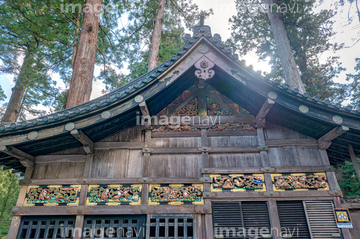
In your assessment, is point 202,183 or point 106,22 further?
point 106,22

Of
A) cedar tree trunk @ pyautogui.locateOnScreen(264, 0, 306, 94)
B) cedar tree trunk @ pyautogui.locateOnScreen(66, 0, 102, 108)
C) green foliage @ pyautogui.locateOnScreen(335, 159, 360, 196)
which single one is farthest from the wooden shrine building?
green foliage @ pyautogui.locateOnScreen(335, 159, 360, 196)

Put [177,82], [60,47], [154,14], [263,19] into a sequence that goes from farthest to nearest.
Result: [263,19] < [154,14] < [60,47] < [177,82]

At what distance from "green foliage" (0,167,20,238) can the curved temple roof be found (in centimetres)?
1231

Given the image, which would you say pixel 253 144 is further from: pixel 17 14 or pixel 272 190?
pixel 17 14

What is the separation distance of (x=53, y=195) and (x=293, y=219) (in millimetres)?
5921

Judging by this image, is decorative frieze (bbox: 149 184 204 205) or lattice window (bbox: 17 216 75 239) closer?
lattice window (bbox: 17 216 75 239)

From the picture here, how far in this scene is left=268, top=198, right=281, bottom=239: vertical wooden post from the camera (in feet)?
17.4

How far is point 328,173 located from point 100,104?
591 cm

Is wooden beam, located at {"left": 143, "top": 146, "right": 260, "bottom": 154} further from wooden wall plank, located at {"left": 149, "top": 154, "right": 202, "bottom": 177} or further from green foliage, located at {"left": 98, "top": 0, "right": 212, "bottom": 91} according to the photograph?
green foliage, located at {"left": 98, "top": 0, "right": 212, "bottom": 91}

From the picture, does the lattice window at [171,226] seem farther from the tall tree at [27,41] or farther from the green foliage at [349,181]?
the green foliage at [349,181]

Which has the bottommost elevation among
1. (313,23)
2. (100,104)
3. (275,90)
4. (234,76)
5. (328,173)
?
(328,173)

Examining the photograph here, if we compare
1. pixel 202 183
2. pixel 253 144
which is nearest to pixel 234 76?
pixel 253 144

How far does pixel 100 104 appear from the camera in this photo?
5.46 m

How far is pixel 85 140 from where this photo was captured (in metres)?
5.80
